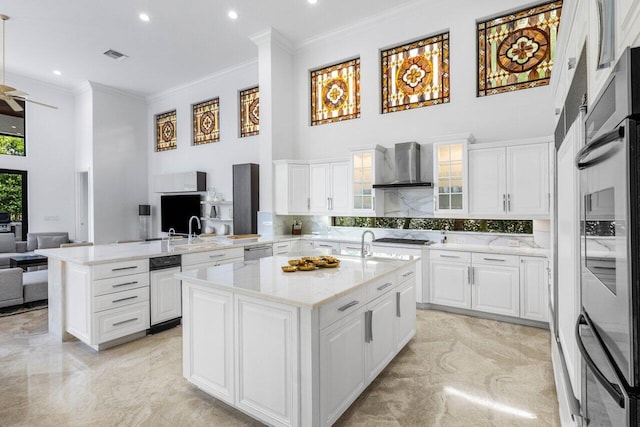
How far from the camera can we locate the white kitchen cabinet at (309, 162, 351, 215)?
17.5 ft

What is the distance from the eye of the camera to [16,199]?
23.5 feet

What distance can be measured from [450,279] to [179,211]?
6139 mm

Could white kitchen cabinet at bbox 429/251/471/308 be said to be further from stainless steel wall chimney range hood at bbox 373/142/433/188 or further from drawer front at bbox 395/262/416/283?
drawer front at bbox 395/262/416/283

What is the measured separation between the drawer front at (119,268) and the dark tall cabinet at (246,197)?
260 centimetres

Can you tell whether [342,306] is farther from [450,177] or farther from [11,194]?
[11,194]

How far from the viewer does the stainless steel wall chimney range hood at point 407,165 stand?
4652 millimetres

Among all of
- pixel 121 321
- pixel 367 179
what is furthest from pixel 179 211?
pixel 367 179

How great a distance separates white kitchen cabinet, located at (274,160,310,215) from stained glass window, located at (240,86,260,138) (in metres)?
1.56

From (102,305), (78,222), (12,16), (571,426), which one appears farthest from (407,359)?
(78,222)

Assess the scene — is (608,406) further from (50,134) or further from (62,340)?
(50,134)

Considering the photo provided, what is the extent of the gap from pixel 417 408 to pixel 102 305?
2996mm

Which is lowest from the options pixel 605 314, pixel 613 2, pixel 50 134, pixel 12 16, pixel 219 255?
pixel 219 255

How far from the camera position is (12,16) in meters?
5.04

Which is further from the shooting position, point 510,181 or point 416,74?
point 416,74
